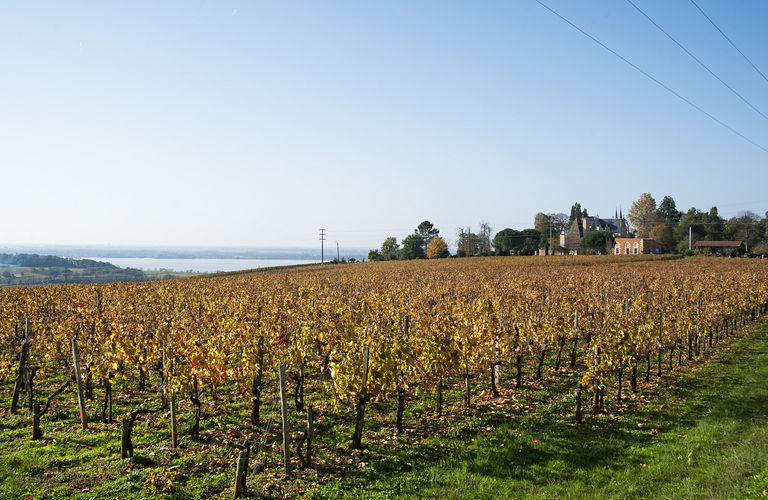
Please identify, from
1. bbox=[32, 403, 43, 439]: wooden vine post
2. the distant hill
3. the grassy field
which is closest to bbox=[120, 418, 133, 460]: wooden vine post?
the grassy field

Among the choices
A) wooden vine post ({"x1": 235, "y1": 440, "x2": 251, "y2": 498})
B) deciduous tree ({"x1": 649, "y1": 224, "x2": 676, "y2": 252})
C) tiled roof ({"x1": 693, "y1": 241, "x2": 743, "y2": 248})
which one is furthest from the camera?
deciduous tree ({"x1": 649, "y1": 224, "x2": 676, "y2": 252})

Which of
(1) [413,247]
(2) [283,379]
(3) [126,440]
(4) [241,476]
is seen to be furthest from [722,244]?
(3) [126,440]

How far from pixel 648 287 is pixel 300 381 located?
25628mm

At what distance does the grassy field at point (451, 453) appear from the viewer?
705cm

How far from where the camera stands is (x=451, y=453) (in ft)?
27.2

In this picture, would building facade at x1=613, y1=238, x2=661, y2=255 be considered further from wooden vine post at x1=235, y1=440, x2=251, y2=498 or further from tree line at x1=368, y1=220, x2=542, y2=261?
wooden vine post at x1=235, y1=440, x2=251, y2=498

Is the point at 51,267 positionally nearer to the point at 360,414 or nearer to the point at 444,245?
the point at 444,245

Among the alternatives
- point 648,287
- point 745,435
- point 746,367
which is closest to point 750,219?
point 648,287

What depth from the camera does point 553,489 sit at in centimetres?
702

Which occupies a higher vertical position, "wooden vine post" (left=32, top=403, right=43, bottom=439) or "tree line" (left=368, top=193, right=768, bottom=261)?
"tree line" (left=368, top=193, right=768, bottom=261)

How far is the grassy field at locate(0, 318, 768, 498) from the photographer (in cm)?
705

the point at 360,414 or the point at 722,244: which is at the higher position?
the point at 722,244

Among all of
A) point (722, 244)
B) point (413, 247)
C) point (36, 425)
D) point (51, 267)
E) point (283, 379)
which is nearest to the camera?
point (283, 379)

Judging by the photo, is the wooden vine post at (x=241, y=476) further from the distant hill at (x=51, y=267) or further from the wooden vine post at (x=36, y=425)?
the distant hill at (x=51, y=267)
